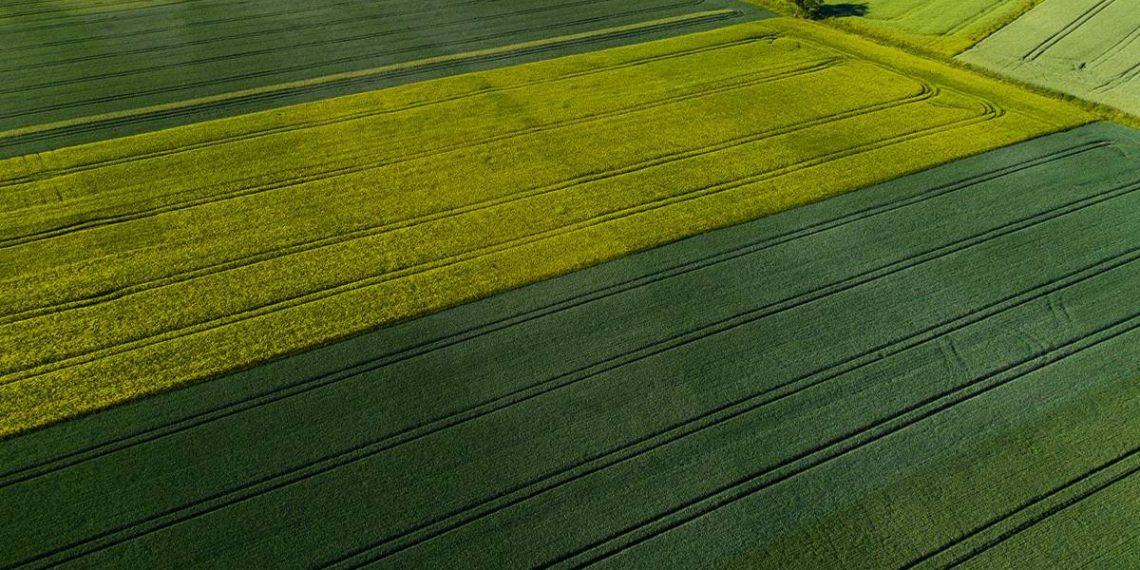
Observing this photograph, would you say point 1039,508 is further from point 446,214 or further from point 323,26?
point 323,26

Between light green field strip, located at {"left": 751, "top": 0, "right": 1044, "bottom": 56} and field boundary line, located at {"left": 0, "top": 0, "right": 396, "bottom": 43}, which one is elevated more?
light green field strip, located at {"left": 751, "top": 0, "right": 1044, "bottom": 56}

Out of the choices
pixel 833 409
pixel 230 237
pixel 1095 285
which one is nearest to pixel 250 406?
pixel 230 237

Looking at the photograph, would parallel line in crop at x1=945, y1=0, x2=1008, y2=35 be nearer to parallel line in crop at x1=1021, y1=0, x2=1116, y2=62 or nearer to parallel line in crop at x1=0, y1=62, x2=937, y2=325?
parallel line in crop at x1=1021, y1=0, x2=1116, y2=62

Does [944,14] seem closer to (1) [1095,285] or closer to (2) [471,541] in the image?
(1) [1095,285]

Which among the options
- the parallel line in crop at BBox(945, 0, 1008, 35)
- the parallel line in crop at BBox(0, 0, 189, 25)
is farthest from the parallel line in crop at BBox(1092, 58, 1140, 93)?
the parallel line in crop at BBox(0, 0, 189, 25)

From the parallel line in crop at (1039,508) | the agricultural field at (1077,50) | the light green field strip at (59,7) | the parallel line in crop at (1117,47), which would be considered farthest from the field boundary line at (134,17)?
the parallel line in crop at (1039,508)

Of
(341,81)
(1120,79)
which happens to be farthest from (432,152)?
(1120,79)
